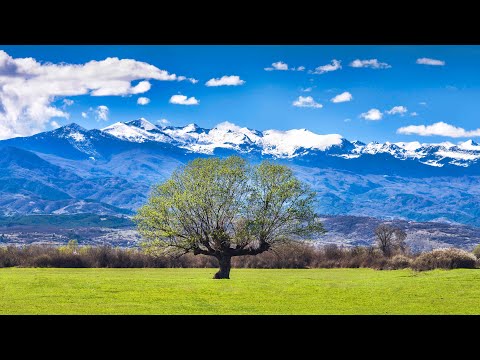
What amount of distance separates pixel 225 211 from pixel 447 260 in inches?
603

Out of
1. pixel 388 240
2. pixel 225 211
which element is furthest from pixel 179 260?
pixel 225 211

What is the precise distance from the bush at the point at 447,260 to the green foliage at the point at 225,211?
7.93 meters

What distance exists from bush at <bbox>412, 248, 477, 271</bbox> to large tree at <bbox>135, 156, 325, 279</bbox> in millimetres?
7946

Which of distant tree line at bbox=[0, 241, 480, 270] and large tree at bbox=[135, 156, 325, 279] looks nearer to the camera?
large tree at bbox=[135, 156, 325, 279]

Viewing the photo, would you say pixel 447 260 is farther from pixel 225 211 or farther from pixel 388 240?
pixel 388 240

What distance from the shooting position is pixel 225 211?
46844mm

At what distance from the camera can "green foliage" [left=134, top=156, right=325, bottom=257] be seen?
1832 inches

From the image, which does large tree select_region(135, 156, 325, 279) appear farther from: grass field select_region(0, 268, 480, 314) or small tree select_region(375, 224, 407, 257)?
small tree select_region(375, 224, 407, 257)

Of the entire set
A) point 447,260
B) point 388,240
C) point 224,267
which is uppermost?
point 388,240

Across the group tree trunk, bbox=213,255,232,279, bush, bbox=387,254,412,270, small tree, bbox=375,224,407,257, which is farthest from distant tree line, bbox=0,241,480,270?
tree trunk, bbox=213,255,232,279
